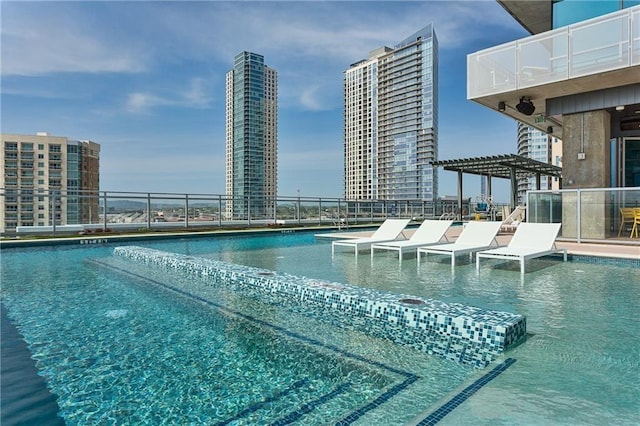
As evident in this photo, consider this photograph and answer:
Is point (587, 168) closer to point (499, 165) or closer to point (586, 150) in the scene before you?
point (586, 150)

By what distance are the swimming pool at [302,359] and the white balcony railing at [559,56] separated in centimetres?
546

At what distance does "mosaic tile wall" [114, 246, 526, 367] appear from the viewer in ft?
9.73

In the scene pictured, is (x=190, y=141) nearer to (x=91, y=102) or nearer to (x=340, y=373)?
(x=91, y=102)

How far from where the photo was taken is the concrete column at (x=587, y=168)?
8.89 metres

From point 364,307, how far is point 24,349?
9.49ft

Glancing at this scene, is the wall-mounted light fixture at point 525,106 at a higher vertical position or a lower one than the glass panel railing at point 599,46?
lower

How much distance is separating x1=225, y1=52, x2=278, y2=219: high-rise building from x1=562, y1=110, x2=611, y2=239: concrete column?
49.3m

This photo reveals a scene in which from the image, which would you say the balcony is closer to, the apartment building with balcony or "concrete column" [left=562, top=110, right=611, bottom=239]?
A: the apartment building with balcony

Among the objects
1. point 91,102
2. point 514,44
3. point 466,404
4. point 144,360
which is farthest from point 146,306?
point 91,102

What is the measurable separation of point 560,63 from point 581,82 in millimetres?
653

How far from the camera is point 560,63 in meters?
9.20

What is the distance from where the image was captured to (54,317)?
3.93 meters

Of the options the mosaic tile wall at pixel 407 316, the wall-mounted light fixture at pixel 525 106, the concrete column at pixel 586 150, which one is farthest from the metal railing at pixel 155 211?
the mosaic tile wall at pixel 407 316

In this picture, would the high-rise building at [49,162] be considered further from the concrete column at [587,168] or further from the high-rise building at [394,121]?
the high-rise building at [394,121]
